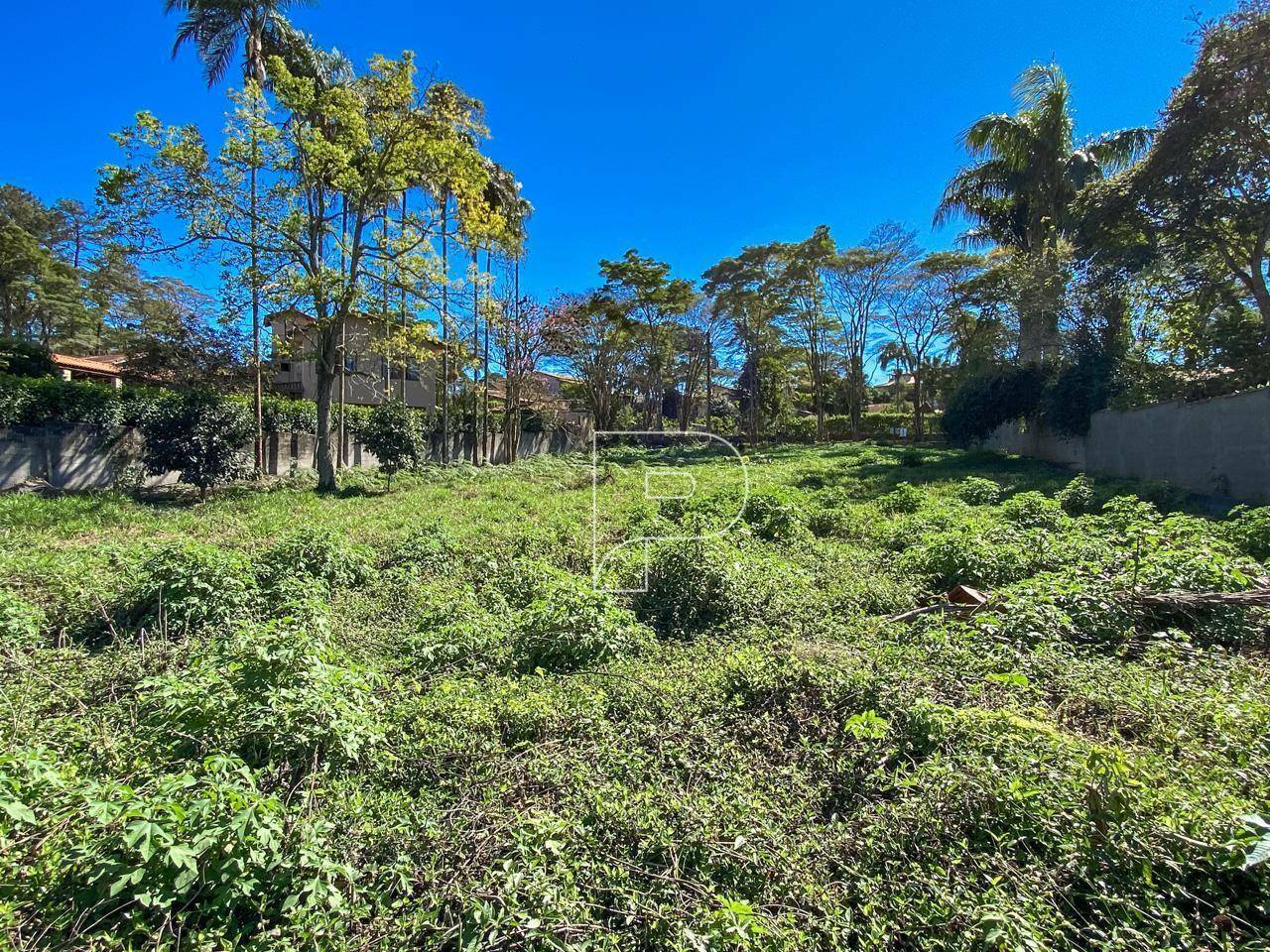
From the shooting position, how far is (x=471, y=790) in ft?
7.86

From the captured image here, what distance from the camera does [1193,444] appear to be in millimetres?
10133

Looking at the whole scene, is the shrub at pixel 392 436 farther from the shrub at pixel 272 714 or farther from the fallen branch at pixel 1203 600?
the fallen branch at pixel 1203 600

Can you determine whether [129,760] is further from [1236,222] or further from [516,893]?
[1236,222]

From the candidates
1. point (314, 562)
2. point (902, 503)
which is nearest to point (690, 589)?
point (314, 562)

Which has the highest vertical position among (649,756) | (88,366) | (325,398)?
(88,366)

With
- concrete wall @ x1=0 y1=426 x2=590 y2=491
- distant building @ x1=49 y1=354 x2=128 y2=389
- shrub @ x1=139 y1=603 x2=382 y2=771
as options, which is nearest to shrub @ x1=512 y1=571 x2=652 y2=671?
shrub @ x1=139 y1=603 x2=382 y2=771

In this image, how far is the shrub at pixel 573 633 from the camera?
147 inches

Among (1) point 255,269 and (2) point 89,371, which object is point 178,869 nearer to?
(1) point 255,269

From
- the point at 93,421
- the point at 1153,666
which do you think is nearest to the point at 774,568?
the point at 1153,666

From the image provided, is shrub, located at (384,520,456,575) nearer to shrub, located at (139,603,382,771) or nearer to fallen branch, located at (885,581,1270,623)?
shrub, located at (139,603,382,771)

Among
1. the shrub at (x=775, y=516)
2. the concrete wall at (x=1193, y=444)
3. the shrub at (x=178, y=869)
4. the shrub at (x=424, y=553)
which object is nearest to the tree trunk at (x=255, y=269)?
the shrub at (x=424, y=553)

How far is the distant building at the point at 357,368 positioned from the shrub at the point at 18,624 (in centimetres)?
947

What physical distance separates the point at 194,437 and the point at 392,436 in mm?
3860

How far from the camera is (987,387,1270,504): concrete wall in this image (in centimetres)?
863
